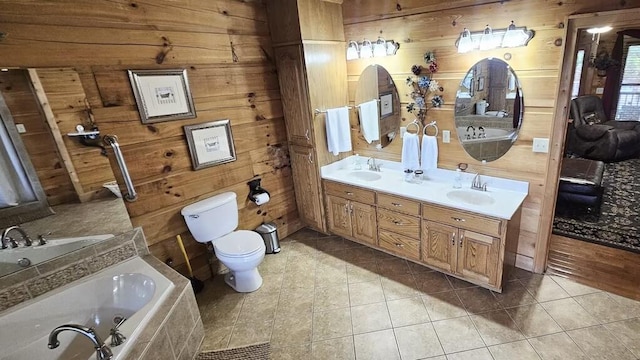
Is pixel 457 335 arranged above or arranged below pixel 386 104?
below

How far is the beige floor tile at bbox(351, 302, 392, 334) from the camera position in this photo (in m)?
2.13

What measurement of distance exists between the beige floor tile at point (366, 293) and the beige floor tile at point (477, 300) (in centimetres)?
61

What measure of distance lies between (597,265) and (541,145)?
117 centimetres

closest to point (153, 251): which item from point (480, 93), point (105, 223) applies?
point (105, 223)

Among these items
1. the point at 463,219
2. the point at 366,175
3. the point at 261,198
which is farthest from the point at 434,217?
the point at 261,198

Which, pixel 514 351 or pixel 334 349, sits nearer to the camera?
pixel 514 351

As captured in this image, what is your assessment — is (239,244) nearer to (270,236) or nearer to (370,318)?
(270,236)

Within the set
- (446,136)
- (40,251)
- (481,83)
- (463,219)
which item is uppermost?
(481,83)

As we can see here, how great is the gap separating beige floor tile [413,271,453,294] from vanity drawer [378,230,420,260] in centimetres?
16

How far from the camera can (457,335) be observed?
2010 millimetres

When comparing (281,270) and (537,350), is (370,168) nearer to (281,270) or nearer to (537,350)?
(281,270)

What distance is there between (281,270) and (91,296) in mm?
1453

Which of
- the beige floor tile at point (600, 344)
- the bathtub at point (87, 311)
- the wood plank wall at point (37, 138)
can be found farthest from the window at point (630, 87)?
the wood plank wall at point (37, 138)

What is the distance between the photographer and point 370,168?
3248mm
